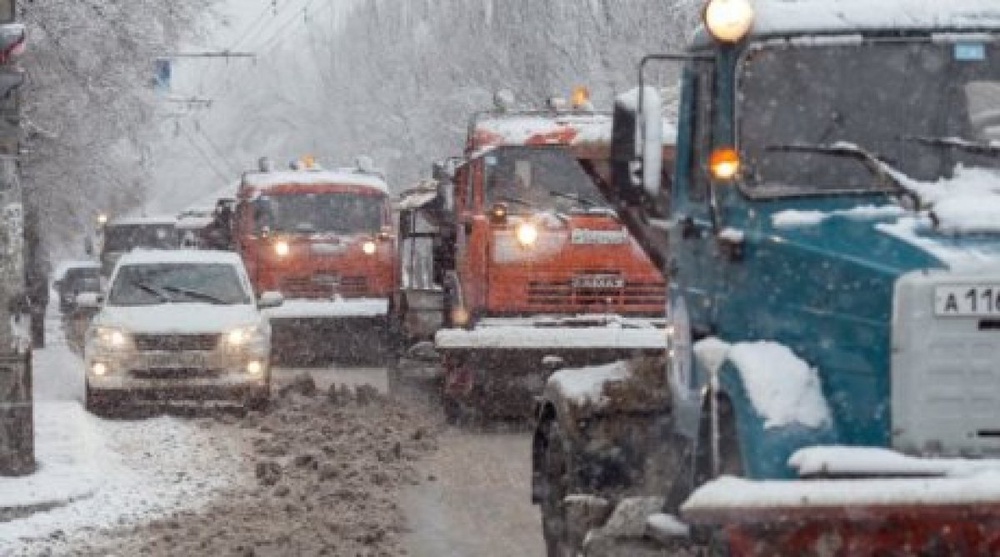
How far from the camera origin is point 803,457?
5.52 m

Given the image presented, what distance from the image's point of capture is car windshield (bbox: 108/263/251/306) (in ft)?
60.6

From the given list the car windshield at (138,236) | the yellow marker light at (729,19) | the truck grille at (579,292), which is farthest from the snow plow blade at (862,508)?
the car windshield at (138,236)

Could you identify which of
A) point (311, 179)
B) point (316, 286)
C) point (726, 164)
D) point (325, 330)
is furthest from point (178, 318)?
point (726, 164)

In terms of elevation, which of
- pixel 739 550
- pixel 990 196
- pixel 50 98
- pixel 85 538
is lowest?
pixel 85 538

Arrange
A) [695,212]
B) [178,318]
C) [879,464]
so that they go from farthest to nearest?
[178,318] < [695,212] < [879,464]

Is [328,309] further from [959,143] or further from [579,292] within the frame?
[959,143]

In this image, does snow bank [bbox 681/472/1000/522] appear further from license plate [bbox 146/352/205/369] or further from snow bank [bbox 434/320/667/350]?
license plate [bbox 146/352/205/369]

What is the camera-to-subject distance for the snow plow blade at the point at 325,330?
23.6 metres

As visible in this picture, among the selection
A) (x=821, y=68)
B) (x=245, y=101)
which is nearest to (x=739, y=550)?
(x=821, y=68)

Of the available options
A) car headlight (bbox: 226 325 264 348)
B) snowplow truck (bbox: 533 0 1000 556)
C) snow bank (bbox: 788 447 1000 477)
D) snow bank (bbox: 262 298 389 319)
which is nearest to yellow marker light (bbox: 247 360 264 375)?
car headlight (bbox: 226 325 264 348)

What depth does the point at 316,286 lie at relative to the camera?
24016 mm

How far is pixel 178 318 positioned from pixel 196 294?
1085mm

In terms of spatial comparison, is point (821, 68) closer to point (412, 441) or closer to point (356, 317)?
point (412, 441)

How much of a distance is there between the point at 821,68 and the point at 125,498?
683 centimetres
